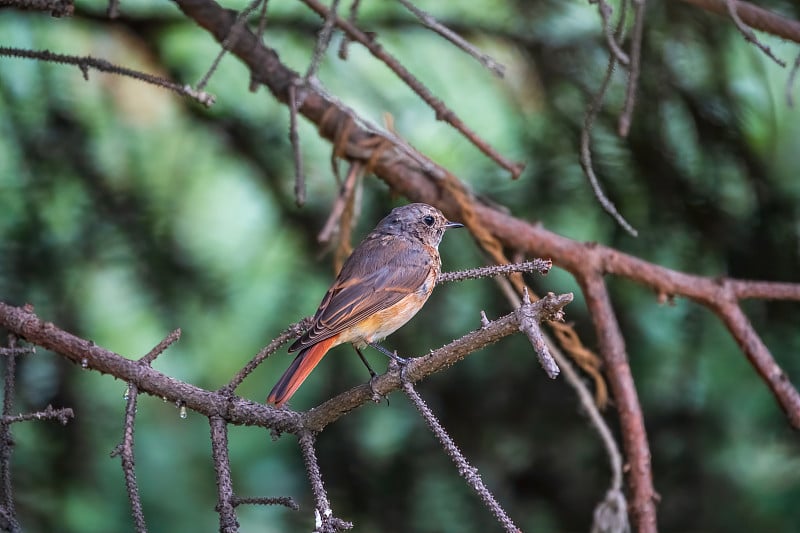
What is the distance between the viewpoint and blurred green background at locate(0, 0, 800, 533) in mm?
3285

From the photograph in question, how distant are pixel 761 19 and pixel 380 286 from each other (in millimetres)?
1365

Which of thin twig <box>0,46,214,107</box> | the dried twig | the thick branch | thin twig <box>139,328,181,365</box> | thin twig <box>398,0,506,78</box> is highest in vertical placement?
the dried twig

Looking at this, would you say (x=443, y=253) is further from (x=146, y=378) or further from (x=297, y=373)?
(x=146, y=378)

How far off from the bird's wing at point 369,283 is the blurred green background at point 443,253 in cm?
25

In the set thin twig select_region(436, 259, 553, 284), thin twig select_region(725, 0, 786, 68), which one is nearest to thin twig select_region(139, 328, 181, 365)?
thin twig select_region(436, 259, 553, 284)

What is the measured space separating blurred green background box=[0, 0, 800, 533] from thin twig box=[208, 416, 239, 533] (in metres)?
1.29

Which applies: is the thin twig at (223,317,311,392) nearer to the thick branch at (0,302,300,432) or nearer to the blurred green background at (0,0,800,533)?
the thick branch at (0,302,300,432)

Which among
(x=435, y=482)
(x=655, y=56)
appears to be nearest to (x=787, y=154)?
(x=655, y=56)

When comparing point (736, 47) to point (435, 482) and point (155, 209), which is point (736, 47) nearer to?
point (435, 482)

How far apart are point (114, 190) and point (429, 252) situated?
3.60ft

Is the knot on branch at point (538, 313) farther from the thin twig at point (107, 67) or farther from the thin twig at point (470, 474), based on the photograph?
the thin twig at point (107, 67)

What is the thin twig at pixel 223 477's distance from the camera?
1.85 metres

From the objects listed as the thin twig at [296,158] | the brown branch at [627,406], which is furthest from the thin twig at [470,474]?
the brown branch at [627,406]

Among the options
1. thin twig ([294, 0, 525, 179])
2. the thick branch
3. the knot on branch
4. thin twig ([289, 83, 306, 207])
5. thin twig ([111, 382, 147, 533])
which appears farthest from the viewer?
thin twig ([294, 0, 525, 179])
